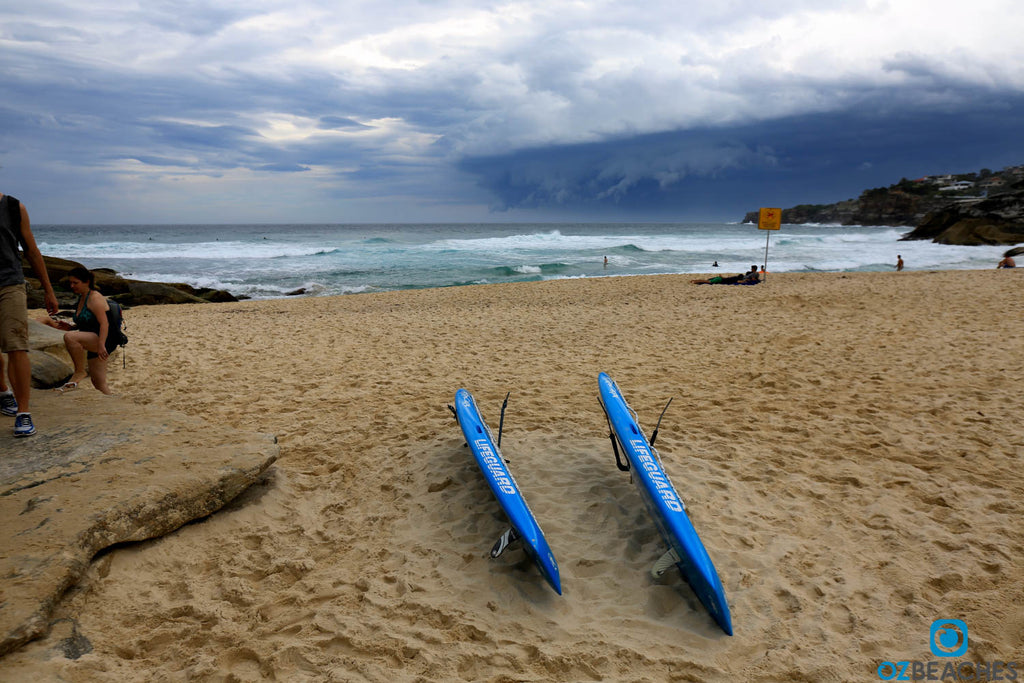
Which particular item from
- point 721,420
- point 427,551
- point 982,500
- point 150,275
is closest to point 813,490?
point 982,500

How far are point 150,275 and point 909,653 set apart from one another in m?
32.9

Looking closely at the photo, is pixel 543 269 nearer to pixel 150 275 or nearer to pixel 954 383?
pixel 150 275

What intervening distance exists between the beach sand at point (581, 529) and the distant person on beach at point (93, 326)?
89 centimetres

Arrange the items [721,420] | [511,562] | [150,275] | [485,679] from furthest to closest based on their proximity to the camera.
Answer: [150,275] < [721,420] < [511,562] < [485,679]

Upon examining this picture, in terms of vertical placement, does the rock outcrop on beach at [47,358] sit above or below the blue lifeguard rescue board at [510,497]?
above

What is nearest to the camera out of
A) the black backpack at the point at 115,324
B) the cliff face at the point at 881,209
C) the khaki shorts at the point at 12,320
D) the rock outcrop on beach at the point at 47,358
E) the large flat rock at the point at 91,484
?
the large flat rock at the point at 91,484

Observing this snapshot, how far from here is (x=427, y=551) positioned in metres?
3.41

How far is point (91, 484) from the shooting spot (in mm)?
3256

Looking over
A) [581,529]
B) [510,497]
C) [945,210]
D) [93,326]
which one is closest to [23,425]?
[93,326]

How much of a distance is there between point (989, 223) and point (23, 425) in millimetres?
48508

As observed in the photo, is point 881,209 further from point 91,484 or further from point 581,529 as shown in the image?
point 91,484

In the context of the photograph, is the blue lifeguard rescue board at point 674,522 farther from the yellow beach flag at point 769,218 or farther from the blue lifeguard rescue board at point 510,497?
the yellow beach flag at point 769,218

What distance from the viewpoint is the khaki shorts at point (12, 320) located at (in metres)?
3.79

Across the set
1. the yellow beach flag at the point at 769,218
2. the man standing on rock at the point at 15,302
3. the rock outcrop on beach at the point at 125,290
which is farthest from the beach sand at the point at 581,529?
the rock outcrop on beach at the point at 125,290
